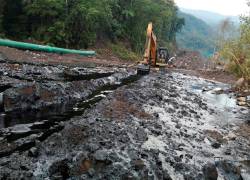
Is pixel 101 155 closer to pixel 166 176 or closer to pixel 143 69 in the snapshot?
pixel 166 176

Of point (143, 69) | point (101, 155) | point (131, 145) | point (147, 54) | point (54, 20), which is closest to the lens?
point (101, 155)

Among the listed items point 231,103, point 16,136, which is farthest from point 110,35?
point 16,136

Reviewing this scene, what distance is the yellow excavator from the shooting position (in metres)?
28.8

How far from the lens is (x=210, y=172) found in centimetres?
1047

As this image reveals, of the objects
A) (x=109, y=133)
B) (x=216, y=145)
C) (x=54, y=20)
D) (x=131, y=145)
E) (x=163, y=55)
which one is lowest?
(x=216, y=145)

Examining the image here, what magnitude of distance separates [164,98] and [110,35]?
126ft

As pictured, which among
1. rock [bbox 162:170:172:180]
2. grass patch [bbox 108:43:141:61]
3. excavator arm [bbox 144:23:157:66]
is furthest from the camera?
grass patch [bbox 108:43:141:61]

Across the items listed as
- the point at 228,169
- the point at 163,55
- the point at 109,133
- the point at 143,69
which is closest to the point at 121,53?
the point at 163,55

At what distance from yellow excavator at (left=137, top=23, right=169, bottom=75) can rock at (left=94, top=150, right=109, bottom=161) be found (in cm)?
1911

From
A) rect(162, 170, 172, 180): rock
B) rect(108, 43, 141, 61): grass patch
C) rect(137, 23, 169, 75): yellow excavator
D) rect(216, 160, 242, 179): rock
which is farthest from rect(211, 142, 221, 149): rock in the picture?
rect(108, 43, 141, 61): grass patch

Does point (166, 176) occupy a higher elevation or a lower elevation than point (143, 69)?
lower

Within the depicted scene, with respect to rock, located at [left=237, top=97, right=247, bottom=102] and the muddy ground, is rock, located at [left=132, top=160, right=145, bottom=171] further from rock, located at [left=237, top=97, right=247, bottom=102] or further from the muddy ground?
rock, located at [left=237, top=97, right=247, bottom=102]

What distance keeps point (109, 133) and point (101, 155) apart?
2.23 meters

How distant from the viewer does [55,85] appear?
56.0 ft
